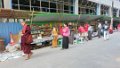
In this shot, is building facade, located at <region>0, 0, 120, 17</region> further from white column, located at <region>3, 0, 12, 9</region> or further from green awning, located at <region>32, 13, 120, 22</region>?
green awning, located at <region>32, 13, 120, 22</region>

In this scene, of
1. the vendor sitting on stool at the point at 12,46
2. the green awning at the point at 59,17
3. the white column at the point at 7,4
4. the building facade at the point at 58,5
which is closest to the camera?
the vendor sitting on stool at the point at 12,46

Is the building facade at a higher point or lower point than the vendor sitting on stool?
higher

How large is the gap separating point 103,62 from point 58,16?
11166 millimetres

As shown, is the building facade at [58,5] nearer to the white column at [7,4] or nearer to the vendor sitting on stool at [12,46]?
the white column at [7,4]

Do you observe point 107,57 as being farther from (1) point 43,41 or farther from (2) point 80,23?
(2) point 80,23

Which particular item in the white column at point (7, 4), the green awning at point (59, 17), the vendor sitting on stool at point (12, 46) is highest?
the white column at point (7, 4)

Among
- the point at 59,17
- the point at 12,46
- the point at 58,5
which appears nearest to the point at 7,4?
the point at 59,17

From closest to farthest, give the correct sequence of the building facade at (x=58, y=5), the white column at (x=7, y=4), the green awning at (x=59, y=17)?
the green awning at (x=59, y=17), the white column at (x=7, y=4), the building facade at (x=58, y=5)

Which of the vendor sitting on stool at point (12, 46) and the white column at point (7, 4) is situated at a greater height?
the white column at point (7, 4)

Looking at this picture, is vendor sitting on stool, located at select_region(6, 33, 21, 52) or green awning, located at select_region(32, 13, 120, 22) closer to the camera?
vendor sitting on stool, located at select_region(6, 33, 21, 52)

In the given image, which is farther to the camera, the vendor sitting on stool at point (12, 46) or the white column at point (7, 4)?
the white column at point (7, 4)

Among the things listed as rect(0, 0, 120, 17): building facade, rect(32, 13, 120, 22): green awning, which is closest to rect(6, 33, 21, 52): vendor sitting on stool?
rect(32, 13, 120, 22): green awning

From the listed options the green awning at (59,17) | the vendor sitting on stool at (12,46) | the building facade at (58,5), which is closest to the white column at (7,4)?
the building facade at (58,5)

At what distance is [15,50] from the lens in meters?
16.0
